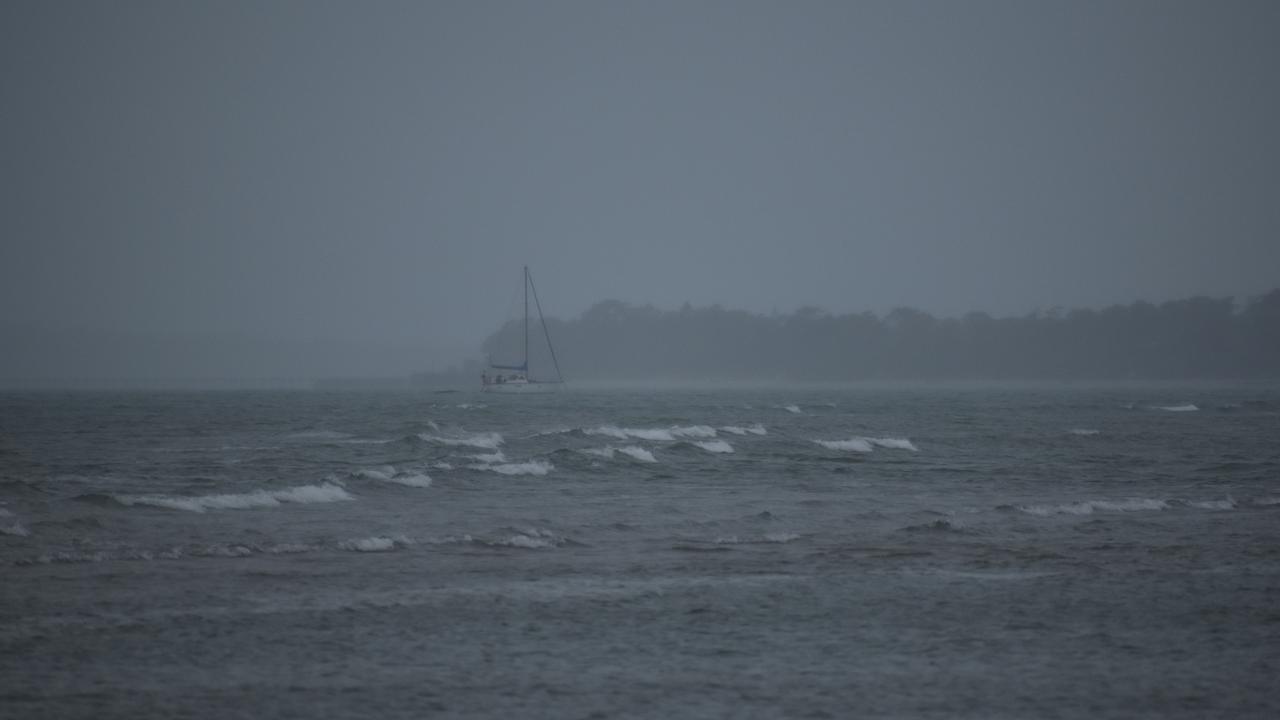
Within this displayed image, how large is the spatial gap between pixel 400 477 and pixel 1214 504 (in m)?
19.5

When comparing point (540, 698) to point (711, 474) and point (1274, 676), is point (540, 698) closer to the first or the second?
point (1274, 676)

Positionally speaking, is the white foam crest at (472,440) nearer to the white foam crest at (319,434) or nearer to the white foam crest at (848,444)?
the white foam crest at (319,434)

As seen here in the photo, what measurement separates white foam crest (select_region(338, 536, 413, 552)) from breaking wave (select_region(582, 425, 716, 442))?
3071 cm

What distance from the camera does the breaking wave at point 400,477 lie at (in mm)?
29531

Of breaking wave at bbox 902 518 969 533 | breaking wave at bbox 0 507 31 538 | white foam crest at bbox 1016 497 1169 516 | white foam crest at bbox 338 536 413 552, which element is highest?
breaking wave at bbox 0 507 31 538

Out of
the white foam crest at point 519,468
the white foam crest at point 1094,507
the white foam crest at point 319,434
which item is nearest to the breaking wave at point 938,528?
the white foam crest at point 1094,507

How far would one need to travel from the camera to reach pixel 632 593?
14.7m

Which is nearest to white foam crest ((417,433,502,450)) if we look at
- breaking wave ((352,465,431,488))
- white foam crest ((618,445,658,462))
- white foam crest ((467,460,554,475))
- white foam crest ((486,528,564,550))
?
white foam crest ((618,445,658,462))

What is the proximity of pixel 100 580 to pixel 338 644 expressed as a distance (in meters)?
5.34

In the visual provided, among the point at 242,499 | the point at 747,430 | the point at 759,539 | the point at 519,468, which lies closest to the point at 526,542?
the point at 759,539

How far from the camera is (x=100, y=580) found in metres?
15.3

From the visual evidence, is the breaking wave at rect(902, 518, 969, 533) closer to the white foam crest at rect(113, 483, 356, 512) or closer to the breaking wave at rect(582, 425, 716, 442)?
the white foam crest at rect(113, 483, 356, 512)

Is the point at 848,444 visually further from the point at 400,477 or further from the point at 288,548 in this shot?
the point at 288,548

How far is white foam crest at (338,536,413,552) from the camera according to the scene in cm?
1833
